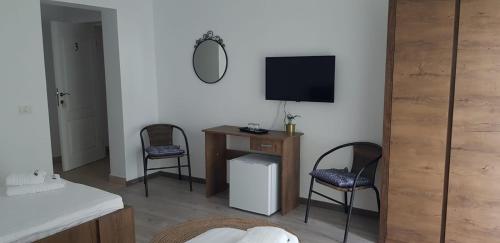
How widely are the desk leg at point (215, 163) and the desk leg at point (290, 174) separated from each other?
2.87ft

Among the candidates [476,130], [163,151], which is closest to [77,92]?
[163,151]

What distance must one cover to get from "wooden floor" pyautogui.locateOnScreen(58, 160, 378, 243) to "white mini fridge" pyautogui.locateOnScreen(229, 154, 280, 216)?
0.08m

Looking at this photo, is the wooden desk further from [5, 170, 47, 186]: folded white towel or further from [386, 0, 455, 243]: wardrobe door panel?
[5, 170, 47, 186]: folded white towel

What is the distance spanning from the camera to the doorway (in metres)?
4.85

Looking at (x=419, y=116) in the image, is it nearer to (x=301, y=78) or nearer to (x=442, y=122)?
(x=442, y=122)

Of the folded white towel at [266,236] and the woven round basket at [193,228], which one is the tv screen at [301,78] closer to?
the woven round basket at [193,228]

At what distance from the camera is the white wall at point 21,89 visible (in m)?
3.30

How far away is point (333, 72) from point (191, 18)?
1.81 m

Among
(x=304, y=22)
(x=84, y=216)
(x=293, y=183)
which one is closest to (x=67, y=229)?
(x=84, y=216)

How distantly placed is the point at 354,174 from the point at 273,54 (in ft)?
4.60

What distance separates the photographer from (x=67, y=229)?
2166 millimetres

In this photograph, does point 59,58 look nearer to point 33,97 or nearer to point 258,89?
point 33,97

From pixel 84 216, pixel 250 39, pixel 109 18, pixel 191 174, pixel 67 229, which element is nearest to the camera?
pixel 67 229

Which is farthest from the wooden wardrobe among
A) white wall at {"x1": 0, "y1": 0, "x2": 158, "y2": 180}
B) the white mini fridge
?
white wall at {"x1": 0, "y1": 0, "x2": 158, "y2": 180}
